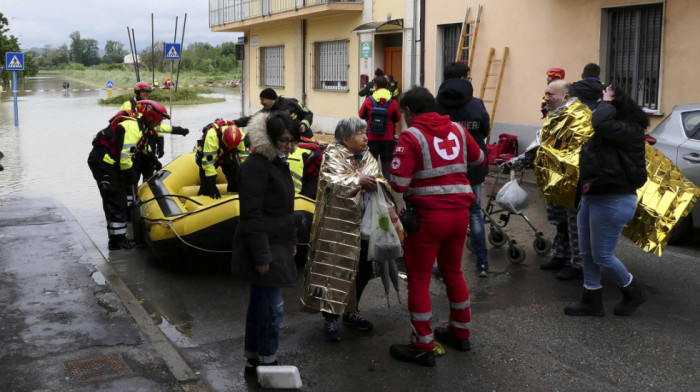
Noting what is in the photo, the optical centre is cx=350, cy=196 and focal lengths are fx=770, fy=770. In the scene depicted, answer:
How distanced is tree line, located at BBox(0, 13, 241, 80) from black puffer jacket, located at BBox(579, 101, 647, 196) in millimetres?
27553

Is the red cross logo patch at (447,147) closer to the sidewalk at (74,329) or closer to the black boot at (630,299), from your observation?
the black boot at (630,299)

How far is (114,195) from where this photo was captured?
8.57m

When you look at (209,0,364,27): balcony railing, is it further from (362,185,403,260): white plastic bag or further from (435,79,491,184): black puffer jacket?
(362,185,403,260): white plastic bag

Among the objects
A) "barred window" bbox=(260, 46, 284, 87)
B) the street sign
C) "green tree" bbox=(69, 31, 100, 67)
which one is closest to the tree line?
"green tree" bbox=(69, 31, 100, 67)

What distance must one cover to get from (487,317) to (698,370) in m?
1.61

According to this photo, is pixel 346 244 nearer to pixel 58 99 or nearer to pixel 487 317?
pixel 487 317

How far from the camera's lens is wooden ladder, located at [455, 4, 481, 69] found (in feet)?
54.4

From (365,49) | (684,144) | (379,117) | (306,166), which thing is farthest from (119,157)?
(365,49)

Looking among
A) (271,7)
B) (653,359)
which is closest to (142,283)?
(653,359)

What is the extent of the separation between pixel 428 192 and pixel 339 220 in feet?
2.16

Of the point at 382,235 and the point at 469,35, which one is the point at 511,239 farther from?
the point at 469,35

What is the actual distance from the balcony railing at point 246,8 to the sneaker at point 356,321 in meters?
16.7

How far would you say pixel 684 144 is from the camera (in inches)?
332

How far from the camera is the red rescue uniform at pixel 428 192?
195 inches
